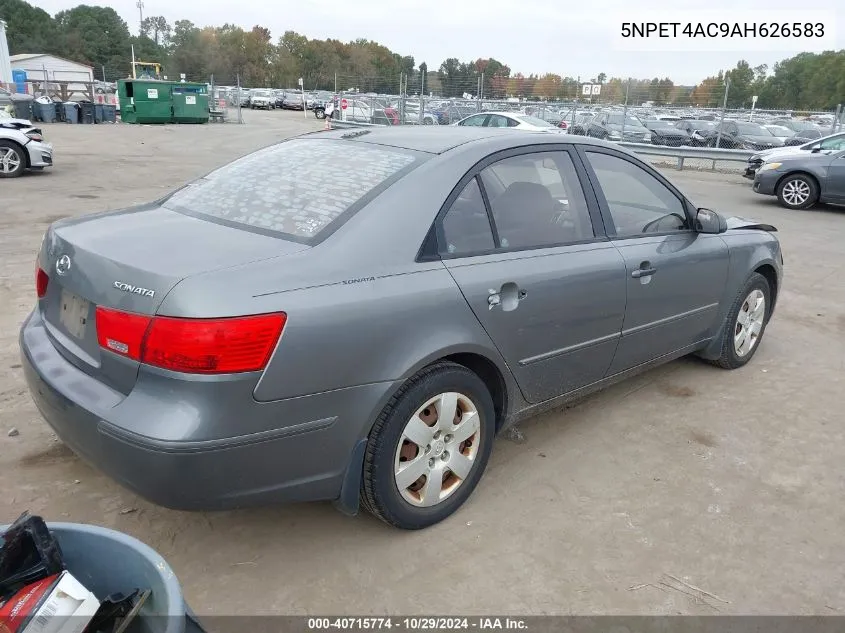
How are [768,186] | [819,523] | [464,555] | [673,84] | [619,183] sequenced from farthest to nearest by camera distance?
[673,84] < [768,186] < [619,183] < [819,523] < [464,555]

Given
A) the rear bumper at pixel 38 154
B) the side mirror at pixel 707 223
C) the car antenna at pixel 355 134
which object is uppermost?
the car antenna at pixel 355 134

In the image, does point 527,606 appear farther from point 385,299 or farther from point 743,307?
point 743,307

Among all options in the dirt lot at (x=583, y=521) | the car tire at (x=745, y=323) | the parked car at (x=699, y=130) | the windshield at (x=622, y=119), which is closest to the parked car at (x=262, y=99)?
the windshield at (x=622, y=119)

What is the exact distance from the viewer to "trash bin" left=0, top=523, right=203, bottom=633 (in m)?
1.58

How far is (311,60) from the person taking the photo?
94500 millimetres

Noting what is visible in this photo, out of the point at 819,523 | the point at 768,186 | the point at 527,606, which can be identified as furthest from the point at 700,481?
the point at 768,186

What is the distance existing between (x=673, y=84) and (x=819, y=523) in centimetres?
2309

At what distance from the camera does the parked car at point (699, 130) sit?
20234mm

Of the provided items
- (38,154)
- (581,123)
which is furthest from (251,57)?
(38,154)

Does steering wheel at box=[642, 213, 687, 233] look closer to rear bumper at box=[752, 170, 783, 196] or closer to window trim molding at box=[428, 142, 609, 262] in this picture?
window trim molding at box=[428, 142, 609, 262]

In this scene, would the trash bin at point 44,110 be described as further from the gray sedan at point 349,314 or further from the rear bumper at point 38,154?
the gray sedan at point 349,314

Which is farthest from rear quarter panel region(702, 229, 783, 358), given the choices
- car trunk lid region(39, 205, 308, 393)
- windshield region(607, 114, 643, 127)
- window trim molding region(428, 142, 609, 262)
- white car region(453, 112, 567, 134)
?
windshield region(607, 114, 643, 127)

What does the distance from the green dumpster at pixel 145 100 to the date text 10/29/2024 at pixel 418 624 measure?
31.4 metres

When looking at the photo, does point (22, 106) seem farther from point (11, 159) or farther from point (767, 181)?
point (767, 181)
